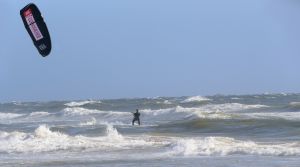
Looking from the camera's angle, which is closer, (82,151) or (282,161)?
(282,161)

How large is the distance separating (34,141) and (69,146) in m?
2.28

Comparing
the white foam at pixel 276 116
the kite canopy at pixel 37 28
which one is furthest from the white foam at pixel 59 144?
the white foam at pixel 276 116

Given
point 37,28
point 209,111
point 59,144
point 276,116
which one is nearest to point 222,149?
point 59,144

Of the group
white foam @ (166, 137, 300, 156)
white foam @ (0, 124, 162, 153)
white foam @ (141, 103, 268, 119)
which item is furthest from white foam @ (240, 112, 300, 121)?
white foam @ (166, 137, 300, 156)

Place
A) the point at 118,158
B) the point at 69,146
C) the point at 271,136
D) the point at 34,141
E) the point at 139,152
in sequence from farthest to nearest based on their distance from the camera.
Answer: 1. the point at 271,136
2. the point at 34,141
3. the point at 69,146
4. the point at 139,152
5. the point at 118,158

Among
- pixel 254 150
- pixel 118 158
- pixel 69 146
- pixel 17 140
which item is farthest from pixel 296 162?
pixel 17 140

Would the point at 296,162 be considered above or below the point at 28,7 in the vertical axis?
below

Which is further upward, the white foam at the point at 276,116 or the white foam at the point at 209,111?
the white foam at the point at 209,111

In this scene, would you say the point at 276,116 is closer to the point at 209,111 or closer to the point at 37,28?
the point at 209,111

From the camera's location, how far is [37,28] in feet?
17.6

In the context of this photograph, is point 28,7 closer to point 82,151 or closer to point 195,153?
point 195,153

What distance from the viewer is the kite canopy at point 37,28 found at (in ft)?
17.6

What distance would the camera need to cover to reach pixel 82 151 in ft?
52.5

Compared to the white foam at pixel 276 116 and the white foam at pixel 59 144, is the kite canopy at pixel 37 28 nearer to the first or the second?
the white foam at pixel 59 144
